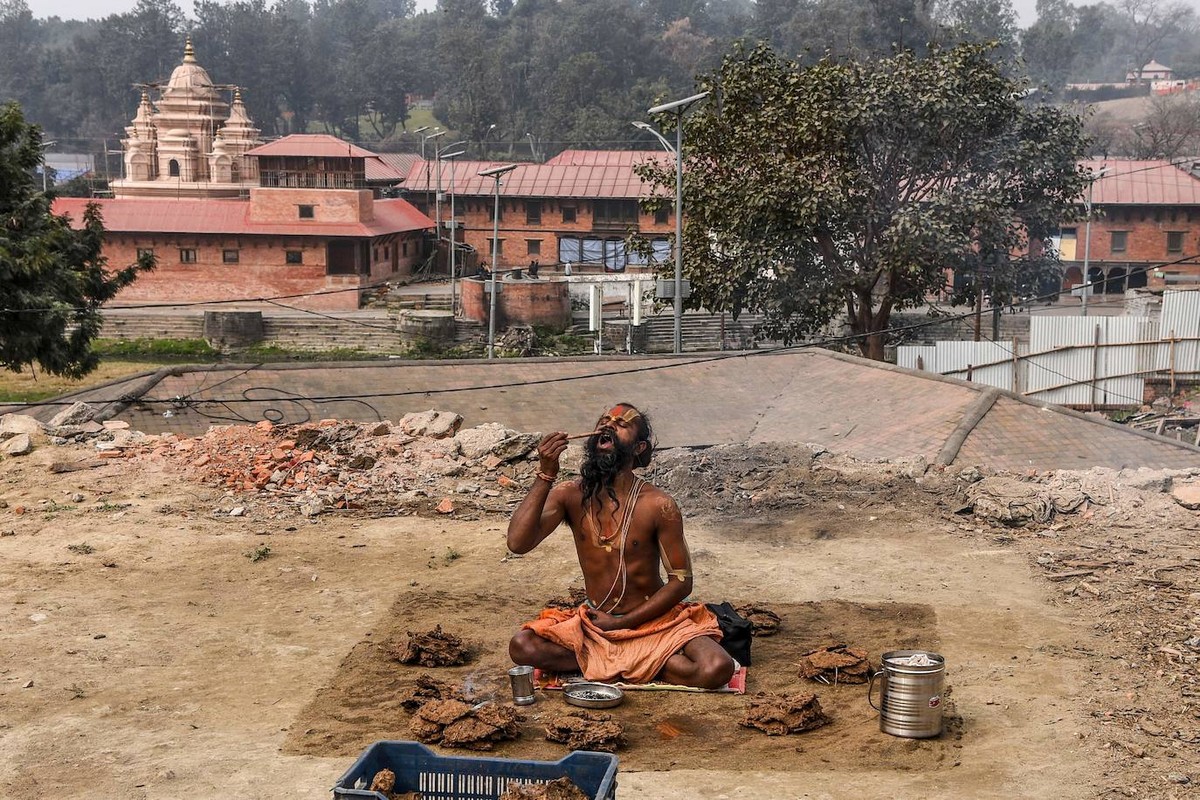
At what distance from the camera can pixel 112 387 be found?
18.1 metres

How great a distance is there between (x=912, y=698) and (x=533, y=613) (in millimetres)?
3405

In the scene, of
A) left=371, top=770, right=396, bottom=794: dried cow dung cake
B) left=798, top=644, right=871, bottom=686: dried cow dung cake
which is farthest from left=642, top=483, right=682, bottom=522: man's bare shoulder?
left=371, top=770, right=396, bottom=794: dried cow dung cake

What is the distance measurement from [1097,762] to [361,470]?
905 centimetres

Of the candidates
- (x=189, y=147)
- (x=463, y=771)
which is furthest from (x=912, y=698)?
(x=189, y=147)

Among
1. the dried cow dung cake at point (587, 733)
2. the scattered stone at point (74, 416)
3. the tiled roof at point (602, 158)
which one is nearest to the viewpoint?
the dried cow dung cake at point (587, 733)

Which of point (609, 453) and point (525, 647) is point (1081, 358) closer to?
point (609, 453)

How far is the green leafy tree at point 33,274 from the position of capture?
26.4m

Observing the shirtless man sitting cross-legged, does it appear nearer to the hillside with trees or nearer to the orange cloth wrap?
the orange cloth wrap

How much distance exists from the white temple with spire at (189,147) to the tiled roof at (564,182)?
885 cm

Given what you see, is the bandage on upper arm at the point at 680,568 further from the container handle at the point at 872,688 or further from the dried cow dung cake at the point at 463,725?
the dried cow dung cake at the point at 463,725

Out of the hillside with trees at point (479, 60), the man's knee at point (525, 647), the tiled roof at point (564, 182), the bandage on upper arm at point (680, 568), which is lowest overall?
the man's knee at point (525, 647)

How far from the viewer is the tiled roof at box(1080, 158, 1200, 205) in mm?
52812

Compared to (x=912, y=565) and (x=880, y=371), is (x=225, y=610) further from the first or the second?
(x=880, y=371)

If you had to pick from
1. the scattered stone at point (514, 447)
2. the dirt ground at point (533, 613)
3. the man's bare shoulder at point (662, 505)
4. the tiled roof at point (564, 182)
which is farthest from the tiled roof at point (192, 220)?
the man's bare shoulder at point (662, 505)
